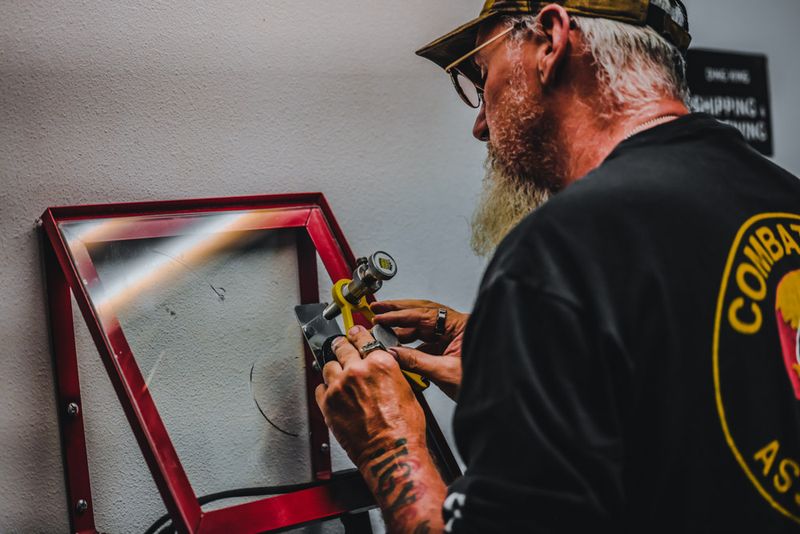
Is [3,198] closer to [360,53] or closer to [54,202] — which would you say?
[54,202]

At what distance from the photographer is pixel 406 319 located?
108 cm

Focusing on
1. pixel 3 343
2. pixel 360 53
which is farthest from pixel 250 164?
pixel 3 343

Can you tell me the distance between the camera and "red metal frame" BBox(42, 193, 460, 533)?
0.82m

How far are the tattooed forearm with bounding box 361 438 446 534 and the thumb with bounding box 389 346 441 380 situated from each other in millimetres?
131

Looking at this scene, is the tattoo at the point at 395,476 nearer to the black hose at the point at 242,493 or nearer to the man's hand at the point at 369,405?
the man's hand at the point at 369,405

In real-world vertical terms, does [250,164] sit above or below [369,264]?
above

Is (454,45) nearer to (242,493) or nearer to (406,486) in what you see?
(406,486)

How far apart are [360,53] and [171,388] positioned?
0.64m

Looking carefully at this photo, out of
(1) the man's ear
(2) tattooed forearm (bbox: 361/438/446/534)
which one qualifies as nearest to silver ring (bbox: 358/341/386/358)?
(2) tattooed forearm (bbox: 361/438/446/534)

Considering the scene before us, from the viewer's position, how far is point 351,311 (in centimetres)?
101

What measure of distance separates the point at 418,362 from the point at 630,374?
0.39 m

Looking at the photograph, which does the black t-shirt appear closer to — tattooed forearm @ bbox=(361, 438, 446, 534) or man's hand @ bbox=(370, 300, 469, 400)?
tattooed forearm @ bbox=(361, 438, 446, 534)

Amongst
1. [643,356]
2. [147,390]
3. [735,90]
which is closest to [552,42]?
[643,356]

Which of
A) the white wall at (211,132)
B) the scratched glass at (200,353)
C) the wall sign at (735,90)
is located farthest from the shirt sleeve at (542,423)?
the wall sign at (735,90)
